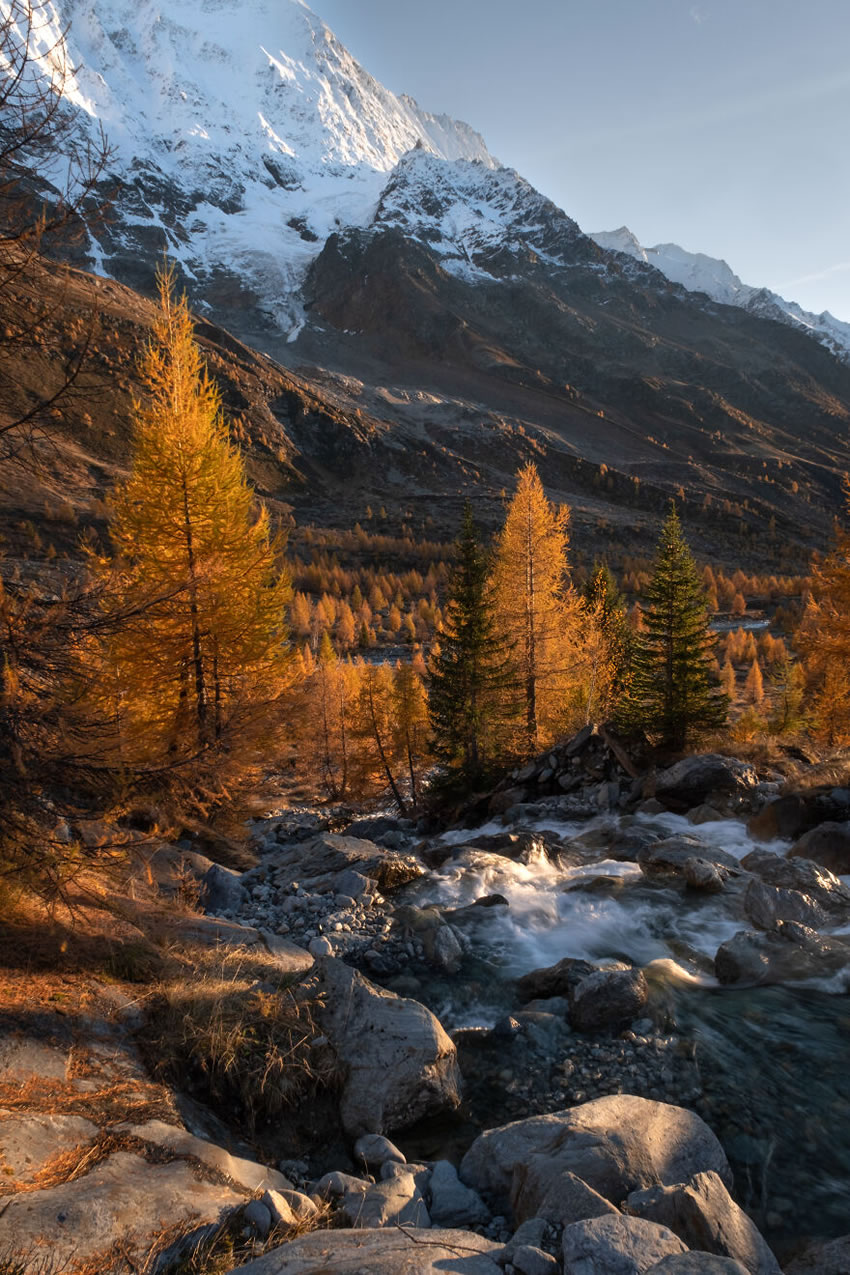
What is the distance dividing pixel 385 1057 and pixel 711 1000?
14.4ft

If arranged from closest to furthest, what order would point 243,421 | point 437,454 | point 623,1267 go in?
point 623,1267, point 243,421, point 437,454

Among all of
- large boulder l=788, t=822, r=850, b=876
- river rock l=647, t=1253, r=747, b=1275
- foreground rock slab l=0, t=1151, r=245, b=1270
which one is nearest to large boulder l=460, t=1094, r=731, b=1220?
river rock l=647, t=1253, r=747, b=1275

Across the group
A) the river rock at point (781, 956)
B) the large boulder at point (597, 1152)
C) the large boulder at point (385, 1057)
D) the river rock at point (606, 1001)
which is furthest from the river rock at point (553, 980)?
the large boulder at point (597, 1152)

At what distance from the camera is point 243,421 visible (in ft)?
453

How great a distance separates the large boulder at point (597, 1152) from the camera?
15.1 feet

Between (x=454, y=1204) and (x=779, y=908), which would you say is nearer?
(x=454, y=1204)

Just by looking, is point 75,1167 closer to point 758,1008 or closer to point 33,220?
point 33,220

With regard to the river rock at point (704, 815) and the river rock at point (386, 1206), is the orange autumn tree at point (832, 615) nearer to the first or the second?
the river rock at point (704, 815)

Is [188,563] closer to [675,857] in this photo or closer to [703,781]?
[675,857]

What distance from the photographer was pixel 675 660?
21.5 m

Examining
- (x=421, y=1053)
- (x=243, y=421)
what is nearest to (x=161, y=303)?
(x=421, y=1053)

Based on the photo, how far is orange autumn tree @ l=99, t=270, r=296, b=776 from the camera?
38.5 ft

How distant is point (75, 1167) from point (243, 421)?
14764cm

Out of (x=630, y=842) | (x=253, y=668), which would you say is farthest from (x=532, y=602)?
(x=253, y=668)
